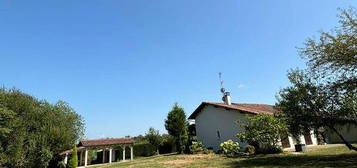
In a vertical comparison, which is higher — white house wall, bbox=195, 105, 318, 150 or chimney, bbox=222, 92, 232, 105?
chimney, bbox=222, 92, 232, 105

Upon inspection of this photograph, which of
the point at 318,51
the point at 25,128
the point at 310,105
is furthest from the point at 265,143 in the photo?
the point at 25,128

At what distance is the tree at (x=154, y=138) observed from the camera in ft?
119

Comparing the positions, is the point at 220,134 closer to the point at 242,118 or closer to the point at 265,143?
the point at 242,118

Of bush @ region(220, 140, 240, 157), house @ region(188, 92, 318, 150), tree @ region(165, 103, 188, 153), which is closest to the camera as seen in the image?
bush @ region(220, 140, 240, 157)

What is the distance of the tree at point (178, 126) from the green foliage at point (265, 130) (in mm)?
10196

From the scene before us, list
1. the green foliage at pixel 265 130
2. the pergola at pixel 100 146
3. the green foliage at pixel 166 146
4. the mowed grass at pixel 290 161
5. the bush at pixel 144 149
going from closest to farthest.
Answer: the mowed grass at pixel 290 161 < the green foliage at pixel 265 130 < the pergola at pixel 100 146 < the bush at pixel 144 149 < the green foliage at pixel 166 146

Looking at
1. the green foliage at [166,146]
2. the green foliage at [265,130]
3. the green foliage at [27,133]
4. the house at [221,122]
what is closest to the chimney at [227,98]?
the house at [221,122]

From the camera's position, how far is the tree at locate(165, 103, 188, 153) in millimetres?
28141

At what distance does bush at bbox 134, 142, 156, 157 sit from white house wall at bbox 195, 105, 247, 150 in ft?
32.1

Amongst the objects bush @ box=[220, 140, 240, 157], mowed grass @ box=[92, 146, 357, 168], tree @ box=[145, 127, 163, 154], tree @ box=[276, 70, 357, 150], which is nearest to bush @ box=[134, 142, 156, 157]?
tree @ box=[145, 127, 163, 154]

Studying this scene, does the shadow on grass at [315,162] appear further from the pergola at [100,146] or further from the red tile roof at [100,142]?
the red tile roof at [100,142]

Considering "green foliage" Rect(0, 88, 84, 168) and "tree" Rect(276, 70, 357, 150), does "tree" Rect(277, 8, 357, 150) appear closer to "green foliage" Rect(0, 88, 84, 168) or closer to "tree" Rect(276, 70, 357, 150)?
"tree" Rect(276, 70, 357, 150)

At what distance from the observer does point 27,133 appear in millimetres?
22766

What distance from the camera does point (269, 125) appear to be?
17.7 m
